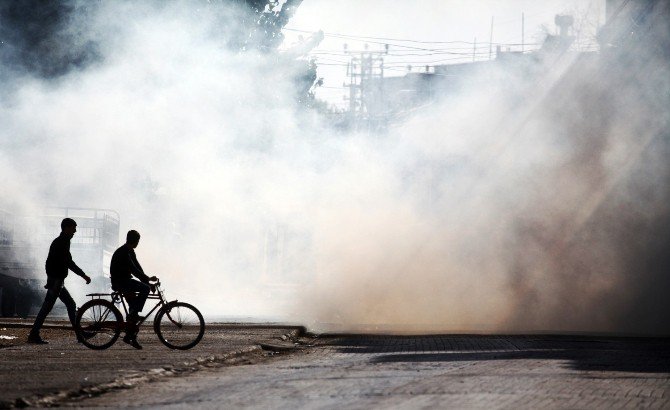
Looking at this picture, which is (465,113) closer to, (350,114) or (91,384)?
(350,114)

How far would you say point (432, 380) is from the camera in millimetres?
11367

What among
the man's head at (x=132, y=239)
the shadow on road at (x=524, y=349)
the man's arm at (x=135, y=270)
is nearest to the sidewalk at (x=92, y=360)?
the man's arm at (x=135, y=270)

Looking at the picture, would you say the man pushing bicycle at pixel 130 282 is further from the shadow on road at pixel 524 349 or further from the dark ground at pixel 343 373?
the shadow on road at pixel 524 349

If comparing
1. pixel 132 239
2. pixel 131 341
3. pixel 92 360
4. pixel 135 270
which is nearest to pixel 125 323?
pixel 131 341

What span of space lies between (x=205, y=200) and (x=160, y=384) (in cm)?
2288

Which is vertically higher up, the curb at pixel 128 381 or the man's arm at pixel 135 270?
the man's arm at pixel 135 270

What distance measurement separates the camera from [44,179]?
1112 inches

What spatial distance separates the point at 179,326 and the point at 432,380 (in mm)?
5120

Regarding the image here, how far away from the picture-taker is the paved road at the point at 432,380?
9.52 metres

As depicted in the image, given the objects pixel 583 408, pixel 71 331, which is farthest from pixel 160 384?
pixel 71 331

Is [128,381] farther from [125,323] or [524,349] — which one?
[524,349]

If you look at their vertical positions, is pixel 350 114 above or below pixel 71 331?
above

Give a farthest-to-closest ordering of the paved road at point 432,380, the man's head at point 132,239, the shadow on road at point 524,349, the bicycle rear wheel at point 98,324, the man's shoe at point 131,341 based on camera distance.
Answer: the man's head at point 132,239, the man's shoe at point 131,341, the bicycle rear wheel at point 98,324, the shadow on road at point 524,349, the paved road at point 432,380

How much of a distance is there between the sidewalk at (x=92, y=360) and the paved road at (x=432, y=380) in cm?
34
